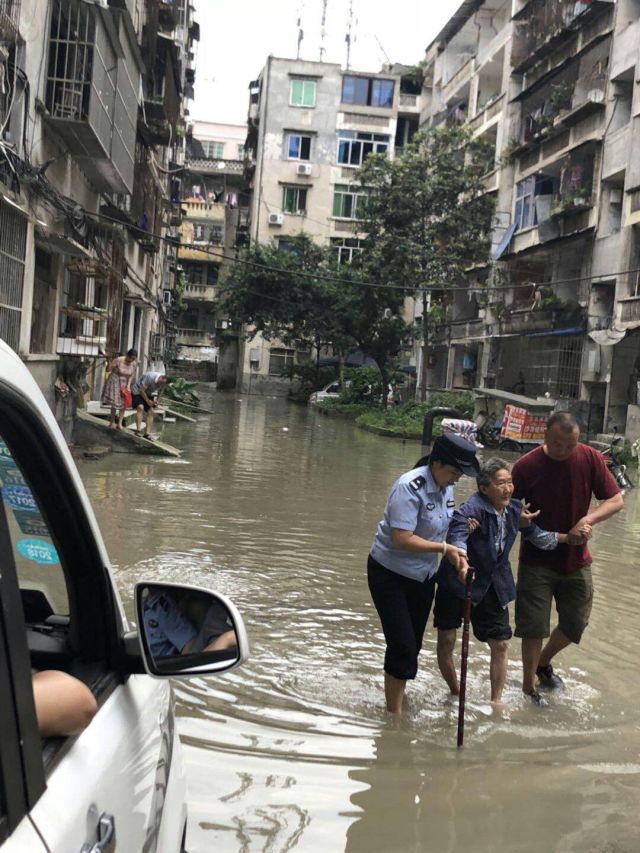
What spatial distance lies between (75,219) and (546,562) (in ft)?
40.0

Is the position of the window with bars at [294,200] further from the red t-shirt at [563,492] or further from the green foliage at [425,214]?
the red t-shirt at [563,492]

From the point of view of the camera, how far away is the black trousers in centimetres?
471

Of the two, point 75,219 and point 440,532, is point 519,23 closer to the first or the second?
point 75,219

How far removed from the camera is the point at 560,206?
2891 centimetres

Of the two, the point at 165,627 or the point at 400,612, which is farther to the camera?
the point at 400,612

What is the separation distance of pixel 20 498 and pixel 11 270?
11355 millimetres

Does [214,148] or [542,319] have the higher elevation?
[214,148]

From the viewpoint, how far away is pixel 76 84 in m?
13.6

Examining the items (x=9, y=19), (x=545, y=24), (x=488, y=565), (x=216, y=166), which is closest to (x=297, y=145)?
(x=216, y=166)

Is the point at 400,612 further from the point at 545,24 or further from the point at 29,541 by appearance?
the point at 545,24

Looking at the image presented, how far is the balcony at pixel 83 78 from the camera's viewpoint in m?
13.5

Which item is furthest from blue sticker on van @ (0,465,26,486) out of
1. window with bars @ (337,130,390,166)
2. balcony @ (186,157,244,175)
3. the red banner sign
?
balcony @ (186,157,244,175)

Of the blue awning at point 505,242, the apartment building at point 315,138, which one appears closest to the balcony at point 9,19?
the blue awning at point 505,242

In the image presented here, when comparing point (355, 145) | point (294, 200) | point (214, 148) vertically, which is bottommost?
point (294, 200)
